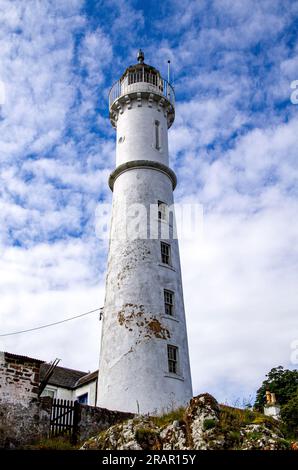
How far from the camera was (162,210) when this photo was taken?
2770 cm

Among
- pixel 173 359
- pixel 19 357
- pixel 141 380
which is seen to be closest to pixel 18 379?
pixel 19 357

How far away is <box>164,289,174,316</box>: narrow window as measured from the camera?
25.5 m

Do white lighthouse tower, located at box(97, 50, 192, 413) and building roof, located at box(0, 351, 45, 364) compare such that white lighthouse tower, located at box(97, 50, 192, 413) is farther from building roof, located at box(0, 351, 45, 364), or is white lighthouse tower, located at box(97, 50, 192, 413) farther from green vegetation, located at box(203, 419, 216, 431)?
green vegetation, located at box(203, 419, 216, 431)

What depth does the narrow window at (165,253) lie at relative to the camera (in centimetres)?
2681

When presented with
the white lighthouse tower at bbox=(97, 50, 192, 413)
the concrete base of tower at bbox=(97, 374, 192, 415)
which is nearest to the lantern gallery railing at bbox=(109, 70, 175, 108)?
the white lighthouse tower at bbox=(97, 50, 192, 413)

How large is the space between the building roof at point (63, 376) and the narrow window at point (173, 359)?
13.4 m

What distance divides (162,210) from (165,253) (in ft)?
7.20

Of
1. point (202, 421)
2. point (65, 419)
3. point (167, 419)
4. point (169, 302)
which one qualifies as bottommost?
point (202, 421)

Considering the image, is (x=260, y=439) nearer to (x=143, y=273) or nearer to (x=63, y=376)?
(x=143, y=273)

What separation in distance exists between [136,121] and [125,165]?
3.01 meters

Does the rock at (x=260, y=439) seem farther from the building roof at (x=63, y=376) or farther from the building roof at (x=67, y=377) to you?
the building roof at (x=63, y=376)

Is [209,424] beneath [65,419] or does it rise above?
beneath

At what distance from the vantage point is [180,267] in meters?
27.7
